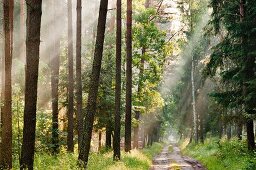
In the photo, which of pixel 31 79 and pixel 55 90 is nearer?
pixel 31 79

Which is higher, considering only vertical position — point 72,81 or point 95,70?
point 95,70

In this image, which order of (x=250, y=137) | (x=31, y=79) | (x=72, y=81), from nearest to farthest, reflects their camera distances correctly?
1. (x=31, y=79)
2. (x=72, y=81)
3. (x=250, y=137)

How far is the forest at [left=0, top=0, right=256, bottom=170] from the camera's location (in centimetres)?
1309

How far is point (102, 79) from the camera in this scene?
2633 centimetres

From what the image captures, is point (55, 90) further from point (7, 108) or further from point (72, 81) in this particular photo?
point (7, 108)

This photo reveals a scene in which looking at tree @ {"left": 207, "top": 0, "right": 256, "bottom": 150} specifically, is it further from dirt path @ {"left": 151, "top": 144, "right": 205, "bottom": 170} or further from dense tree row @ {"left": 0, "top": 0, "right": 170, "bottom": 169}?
dense tree row @ {"left": 0, "top": 0, "right": 170, "bottom": 169}

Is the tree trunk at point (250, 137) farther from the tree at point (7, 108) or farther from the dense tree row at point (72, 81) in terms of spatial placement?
the tree at point (7, 108)

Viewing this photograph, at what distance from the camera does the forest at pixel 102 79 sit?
13.1 meters

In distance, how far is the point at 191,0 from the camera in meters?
39.3

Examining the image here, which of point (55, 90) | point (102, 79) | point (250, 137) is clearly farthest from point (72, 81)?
point (250, 137)

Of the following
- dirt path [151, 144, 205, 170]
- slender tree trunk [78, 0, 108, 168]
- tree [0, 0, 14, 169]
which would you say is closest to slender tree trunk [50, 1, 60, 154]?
dirt path [151, 144, 205, 170]

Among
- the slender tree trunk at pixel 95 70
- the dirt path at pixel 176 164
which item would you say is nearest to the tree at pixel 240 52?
the dirt path at pixel 176 164

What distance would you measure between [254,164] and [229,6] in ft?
33.8

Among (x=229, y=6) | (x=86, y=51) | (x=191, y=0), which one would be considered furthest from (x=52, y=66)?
(x=191, y=0)
